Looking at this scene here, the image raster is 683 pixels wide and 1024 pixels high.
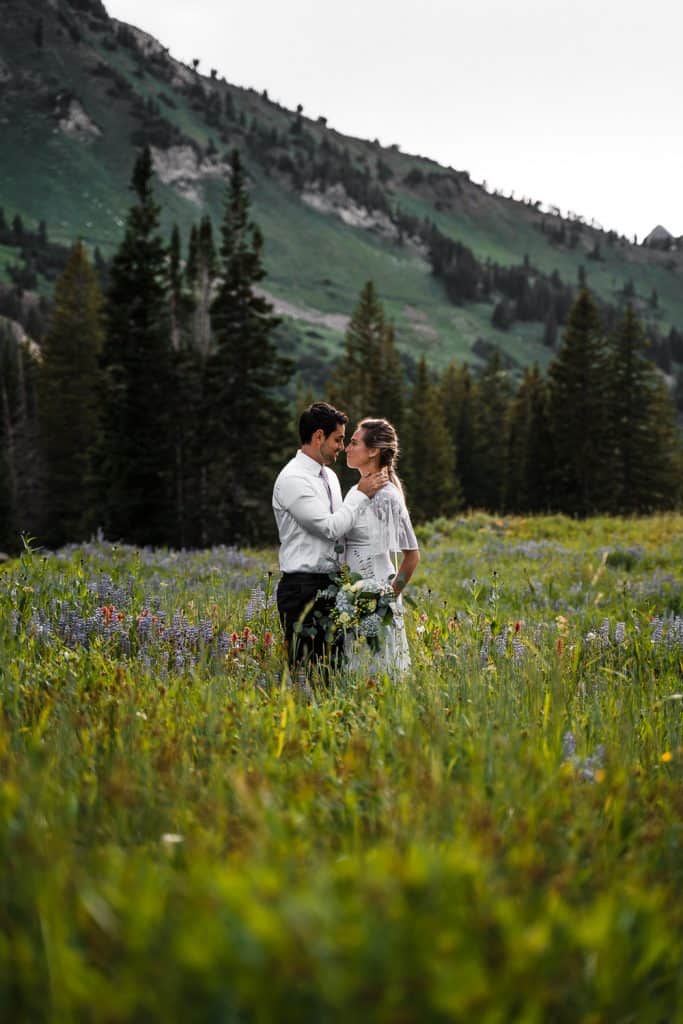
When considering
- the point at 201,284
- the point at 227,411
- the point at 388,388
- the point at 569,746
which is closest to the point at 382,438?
the point at 569,746

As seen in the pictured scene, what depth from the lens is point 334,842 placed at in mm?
2205

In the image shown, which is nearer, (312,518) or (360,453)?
(312,518)

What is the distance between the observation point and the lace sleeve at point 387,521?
17.9ft

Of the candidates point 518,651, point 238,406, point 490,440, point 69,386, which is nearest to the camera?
point 518,651

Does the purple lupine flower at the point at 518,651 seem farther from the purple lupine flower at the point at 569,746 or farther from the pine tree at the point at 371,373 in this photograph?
the pine tree at the point at 371,373

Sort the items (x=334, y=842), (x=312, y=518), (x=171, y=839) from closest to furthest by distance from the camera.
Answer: (x=171, y=839) < (x=334, y=842) < (x=312, y=518)

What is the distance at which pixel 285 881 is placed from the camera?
4.63 ft

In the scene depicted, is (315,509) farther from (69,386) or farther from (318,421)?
(69,386)

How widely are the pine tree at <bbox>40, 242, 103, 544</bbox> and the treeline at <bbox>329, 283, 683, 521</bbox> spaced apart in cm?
1764

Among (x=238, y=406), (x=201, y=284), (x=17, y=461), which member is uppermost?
(x=201, y=284)

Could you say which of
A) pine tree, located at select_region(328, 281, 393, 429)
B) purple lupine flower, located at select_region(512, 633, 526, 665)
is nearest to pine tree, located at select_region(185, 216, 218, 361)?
pine tree, located at select_region(328, 281, 393, 429)

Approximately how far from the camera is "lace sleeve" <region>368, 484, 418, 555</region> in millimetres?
5457

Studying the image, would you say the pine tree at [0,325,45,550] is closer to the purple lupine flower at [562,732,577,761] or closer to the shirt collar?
the shirt collar

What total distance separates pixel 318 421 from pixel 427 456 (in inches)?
2269
